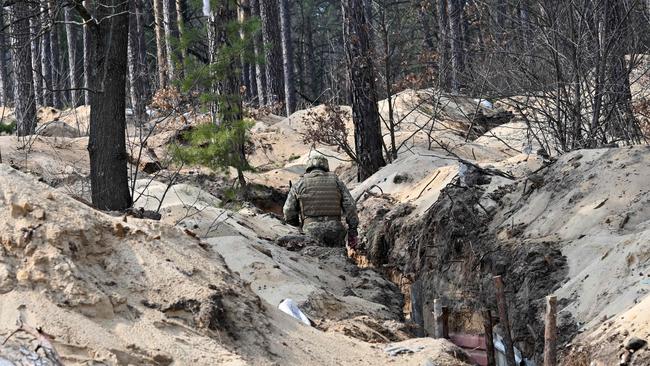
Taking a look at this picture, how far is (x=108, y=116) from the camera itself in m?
9.10

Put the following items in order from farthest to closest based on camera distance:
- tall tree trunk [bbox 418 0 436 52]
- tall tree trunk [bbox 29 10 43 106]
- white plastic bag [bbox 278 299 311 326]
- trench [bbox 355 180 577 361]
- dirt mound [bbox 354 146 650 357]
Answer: tall tree trunk [bbox 418 0 436 52] → tall tree trunk [bbox 29 10 43 106] → trench [bbox 355 180 577 361] → dirt mound [bbox 354 146 650 357] → white plastic bag [bbox 278 299 311 326]

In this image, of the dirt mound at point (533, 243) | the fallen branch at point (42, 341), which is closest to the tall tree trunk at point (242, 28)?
the dirt mound at point (533, 243)

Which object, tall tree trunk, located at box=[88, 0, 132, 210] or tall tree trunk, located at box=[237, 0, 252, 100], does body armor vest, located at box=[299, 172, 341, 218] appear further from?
tall tree trunk, located at box=[88, 0, 132, 210]

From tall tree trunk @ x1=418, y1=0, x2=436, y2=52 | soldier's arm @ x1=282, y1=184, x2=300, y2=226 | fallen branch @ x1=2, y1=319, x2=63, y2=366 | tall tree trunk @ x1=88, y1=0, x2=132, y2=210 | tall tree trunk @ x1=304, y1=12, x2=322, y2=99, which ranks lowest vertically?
fallen branch @ x1=2, y1=319, x2=63, y2=366

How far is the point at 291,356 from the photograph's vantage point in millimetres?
5379

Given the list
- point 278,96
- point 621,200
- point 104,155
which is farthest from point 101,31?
point 278,96

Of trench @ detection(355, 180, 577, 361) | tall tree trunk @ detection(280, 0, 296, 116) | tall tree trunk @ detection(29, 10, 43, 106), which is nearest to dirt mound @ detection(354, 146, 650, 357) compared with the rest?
trench @ detection(355, 180, 577, 361)

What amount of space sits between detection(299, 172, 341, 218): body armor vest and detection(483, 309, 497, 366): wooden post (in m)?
5.31

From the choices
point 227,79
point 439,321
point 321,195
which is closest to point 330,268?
point 321,195

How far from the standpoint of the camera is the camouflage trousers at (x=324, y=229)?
38.7ft

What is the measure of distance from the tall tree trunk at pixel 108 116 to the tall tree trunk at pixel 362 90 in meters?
6.93

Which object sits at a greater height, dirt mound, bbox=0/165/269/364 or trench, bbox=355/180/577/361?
dirt mound, bbox=0/165/269/364

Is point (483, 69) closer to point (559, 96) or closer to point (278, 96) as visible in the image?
point (559, 96)

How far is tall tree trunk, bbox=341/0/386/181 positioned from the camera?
15.7 metres
